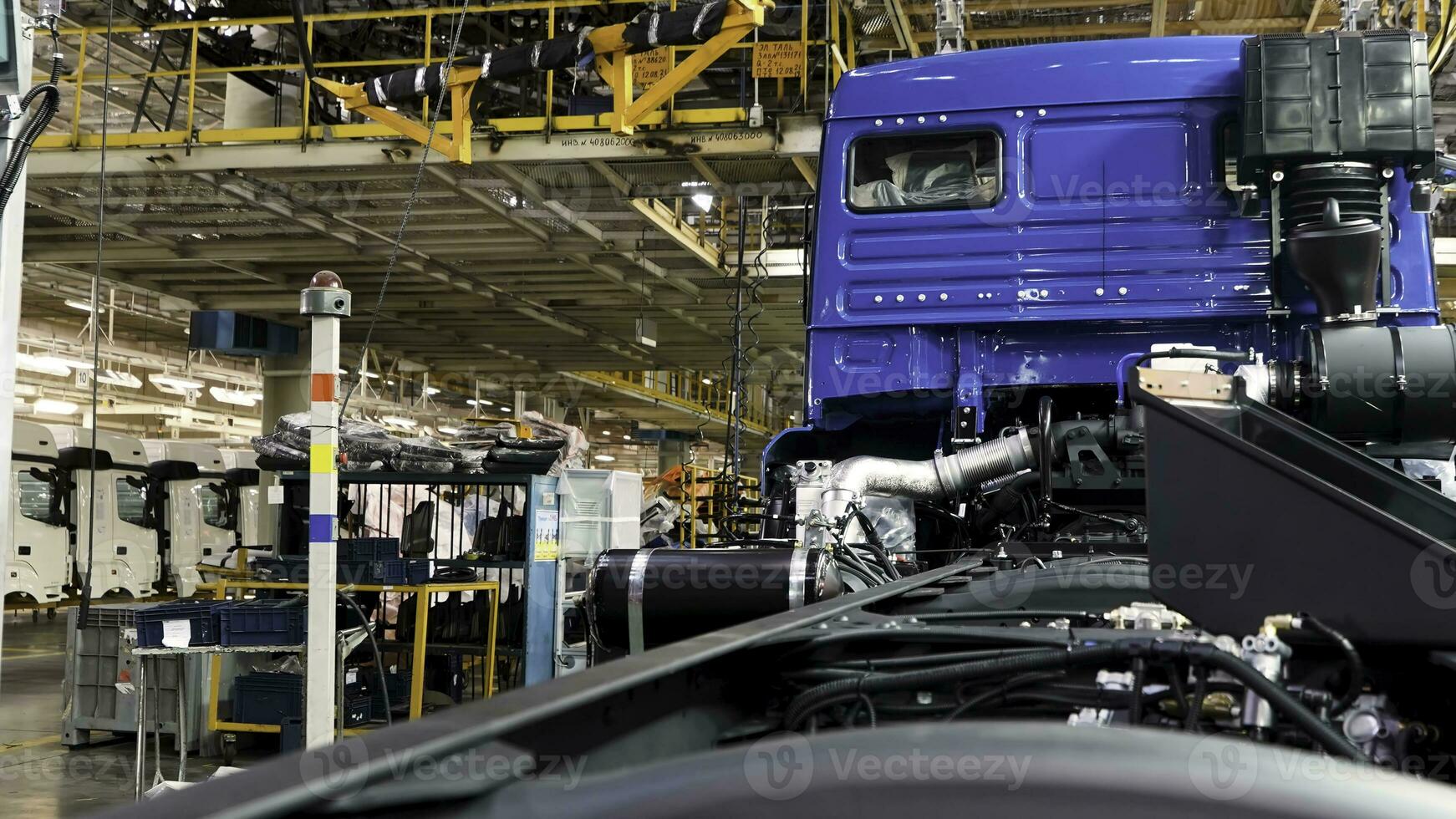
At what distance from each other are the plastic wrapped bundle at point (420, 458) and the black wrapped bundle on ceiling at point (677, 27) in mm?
3075

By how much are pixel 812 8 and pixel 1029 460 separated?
7635mm

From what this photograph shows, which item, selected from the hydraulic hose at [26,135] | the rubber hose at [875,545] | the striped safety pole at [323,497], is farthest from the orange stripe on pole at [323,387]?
the rubber hose at [875,545]

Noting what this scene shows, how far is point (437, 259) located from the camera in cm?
1303

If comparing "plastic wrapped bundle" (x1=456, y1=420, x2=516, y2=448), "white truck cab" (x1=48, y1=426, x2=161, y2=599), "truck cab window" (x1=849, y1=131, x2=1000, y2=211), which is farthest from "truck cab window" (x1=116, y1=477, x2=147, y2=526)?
"truck cab window" (x1=849, y1=131, x2=1000, y2=211)

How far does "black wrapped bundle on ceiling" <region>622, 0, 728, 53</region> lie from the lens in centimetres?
748

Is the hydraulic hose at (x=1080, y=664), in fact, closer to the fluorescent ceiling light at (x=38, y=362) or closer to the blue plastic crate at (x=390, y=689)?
the blue plastic crate at (x=390, y=689)

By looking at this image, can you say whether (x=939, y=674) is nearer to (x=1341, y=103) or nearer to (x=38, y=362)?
(x=1341, y=103)

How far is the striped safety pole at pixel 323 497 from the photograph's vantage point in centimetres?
505

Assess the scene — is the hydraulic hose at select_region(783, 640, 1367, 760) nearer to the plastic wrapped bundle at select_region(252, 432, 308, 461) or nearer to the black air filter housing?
the black air filter housing

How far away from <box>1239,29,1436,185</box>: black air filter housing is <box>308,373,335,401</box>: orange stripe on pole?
12.7ft

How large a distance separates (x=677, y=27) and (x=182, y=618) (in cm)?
466

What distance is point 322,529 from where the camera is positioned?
17.1ft

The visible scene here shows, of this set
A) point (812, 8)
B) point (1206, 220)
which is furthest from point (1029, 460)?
point (812, 8)

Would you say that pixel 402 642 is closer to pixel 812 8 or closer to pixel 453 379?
pixel 812 8
